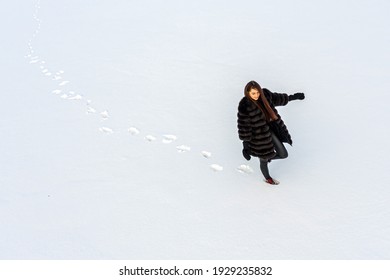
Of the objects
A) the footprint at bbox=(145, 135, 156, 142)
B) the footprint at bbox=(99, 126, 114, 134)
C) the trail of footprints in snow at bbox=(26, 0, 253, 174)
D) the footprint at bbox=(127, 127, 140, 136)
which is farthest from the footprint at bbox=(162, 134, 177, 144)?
the footprint at bbox=(99, 126, 114, 134)

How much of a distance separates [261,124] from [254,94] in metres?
0.32

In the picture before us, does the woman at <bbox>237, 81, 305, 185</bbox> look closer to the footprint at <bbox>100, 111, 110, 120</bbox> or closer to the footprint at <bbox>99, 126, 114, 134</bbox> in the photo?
the footprint at <bbox>99, 126, 114, 134</bbox>

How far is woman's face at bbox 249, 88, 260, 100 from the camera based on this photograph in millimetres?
4207

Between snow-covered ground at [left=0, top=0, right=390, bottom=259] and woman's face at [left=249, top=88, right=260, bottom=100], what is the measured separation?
3.50 ft

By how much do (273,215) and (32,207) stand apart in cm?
253

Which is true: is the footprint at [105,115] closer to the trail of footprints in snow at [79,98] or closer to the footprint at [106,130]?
the trail of footprints in snow at [79,98]

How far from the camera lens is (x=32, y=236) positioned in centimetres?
443

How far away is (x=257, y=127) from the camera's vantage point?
4.39 metres

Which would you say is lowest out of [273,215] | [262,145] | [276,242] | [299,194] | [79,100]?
[276,242]

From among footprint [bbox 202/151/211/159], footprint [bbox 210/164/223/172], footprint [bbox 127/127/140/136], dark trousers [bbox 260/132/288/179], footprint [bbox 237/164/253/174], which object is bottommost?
dark trousers [bbox 260/132/288/179]

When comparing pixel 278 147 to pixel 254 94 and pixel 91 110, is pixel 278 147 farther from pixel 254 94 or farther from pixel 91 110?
pixel 91 110

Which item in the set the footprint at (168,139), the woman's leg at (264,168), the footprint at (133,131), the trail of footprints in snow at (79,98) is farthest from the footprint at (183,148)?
the woman's leg at (264,168)
